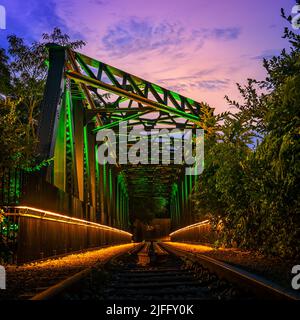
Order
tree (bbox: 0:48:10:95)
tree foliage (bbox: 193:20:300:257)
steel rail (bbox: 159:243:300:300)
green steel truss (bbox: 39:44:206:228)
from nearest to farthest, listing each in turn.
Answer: steel rail (bbox: 159:243:300:300)
tree foliage (bbox: 193:20:300:257)
green steel truss (bbox: 39:44:206:228)
tree (bbox: 0:48:10:95)

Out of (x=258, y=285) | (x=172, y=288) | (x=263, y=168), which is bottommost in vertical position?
(x=172, y=288)

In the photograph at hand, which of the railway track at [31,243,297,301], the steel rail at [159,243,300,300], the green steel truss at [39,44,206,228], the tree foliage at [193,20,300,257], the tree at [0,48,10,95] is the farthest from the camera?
the tree at [0,48,10,95]

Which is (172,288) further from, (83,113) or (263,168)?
(83,113)

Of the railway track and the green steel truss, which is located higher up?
the green steel truss

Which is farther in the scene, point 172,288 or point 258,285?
point 172,288

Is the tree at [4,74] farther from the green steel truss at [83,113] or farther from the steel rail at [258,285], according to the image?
the steel rail at [258,285]

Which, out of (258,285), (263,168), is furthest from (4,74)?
(258,285)

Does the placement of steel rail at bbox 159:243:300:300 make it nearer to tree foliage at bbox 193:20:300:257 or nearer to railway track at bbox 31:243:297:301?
railway track at bbox 31:243:297:301

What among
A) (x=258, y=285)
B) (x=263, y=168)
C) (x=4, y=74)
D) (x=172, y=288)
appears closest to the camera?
(x=258, y=285)

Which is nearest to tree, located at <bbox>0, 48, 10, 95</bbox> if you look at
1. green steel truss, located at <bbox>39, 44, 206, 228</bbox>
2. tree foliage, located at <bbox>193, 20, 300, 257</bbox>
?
green steel truss, located at <bbox>39, 44, 206, 228</bbox>

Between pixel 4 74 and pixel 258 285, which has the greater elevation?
pixel 4 74

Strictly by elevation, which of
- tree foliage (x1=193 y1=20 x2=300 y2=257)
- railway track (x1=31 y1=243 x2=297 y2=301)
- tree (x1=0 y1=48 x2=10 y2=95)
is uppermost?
tree (x1=0 y1=48 x2=10 y2=95)

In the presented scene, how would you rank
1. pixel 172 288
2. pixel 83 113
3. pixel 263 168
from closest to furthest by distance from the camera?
pixel 172 288 < pixel 263 168 < pixel 83 113

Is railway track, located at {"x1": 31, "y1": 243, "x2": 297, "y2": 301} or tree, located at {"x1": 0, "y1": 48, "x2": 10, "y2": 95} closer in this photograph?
railway track, located at {"x1": 31, "y1": 243, "x2": 297, "y2": 301}
